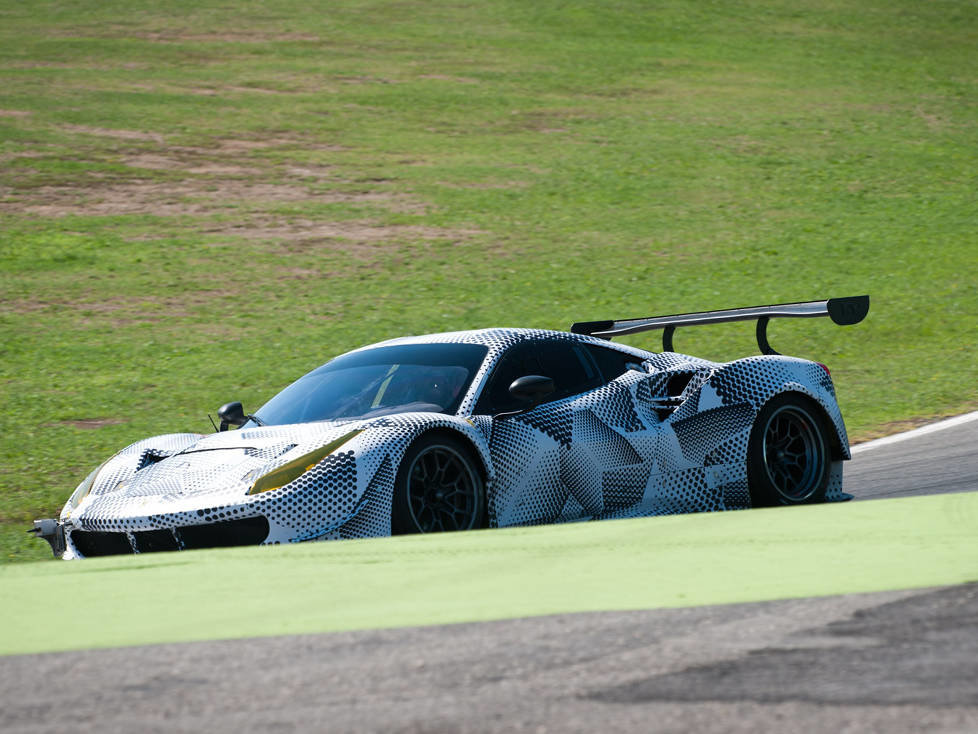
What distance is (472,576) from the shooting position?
16.7ft

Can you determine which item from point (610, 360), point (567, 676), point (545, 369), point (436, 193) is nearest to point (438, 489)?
point (545, 369)

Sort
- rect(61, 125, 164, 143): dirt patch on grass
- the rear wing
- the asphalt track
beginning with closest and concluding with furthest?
the asphalt track, the rear wing, rect(61, 125, 164, 143): dirt patch on grass

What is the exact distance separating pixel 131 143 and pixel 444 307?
11041 mm

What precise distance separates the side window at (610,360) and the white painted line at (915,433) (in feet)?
11.6

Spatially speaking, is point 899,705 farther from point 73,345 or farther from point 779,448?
point 73,345

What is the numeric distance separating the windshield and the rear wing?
1.30 meters

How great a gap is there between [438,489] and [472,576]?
1549 millimetres

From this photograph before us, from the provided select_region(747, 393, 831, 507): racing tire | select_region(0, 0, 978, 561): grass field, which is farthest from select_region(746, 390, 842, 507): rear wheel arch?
select_region(0, 0, 978, 561): grass field

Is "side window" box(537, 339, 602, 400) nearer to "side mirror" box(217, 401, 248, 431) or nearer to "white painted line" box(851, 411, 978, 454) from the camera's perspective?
"side mirror" box(217, 401, 248, 431)

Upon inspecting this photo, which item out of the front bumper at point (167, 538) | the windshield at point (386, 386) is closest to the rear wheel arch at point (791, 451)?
the windshield at point (386, 386)

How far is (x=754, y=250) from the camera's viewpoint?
22406mm

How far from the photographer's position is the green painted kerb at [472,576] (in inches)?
176

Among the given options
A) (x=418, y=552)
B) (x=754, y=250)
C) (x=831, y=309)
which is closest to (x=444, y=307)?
(x=754, y=250)

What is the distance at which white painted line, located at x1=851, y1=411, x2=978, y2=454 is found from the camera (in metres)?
11.0
